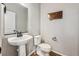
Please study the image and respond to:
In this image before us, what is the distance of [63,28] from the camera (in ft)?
3.69

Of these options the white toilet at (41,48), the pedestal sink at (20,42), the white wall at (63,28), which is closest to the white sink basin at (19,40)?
the pedestal sink at (20,42)

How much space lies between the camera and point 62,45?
113cm

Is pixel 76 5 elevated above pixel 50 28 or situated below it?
above

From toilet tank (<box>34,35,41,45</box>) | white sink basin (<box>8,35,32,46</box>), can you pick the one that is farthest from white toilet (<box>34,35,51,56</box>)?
white sink basin (<box>8,35,32,46</box>)

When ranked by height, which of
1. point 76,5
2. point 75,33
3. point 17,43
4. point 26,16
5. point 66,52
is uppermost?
point 76,5

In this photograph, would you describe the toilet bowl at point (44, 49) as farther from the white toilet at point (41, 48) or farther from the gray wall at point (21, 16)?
the gray wall at point (21, 16)

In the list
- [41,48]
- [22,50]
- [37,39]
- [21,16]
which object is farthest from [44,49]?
[21,16]

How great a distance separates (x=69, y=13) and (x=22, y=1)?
23.0 inches

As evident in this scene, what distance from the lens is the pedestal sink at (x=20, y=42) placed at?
1.10m

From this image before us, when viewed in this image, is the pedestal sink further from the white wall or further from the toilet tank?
the white wall

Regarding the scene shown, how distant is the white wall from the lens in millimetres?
1086

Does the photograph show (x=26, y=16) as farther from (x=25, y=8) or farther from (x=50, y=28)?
(x=50, y=28)

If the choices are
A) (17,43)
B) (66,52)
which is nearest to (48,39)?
(66,52)

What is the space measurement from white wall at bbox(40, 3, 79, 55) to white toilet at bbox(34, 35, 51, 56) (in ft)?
0.19
